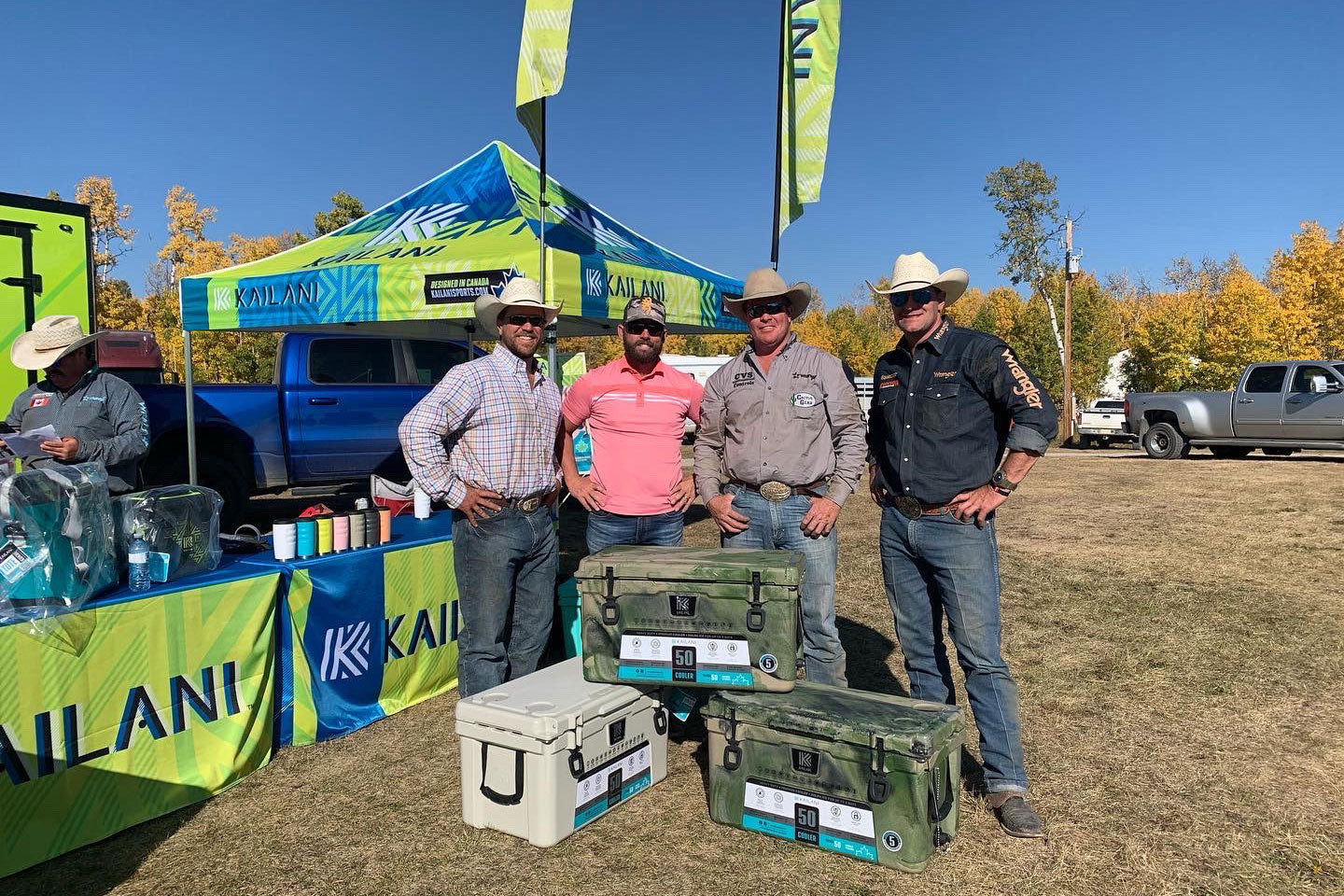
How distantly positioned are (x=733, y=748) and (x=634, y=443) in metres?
1.41

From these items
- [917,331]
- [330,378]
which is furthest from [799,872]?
[330,378]

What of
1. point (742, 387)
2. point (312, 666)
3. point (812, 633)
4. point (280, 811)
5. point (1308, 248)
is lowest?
point (280, 811)

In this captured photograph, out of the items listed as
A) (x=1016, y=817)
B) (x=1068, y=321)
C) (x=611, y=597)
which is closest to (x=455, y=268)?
(x=611, y=597)

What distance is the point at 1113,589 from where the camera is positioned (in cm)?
689

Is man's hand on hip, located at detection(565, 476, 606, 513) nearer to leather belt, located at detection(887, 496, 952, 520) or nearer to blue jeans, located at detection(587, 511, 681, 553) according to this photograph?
blue jeans, located at detection(587, 511, 681, 553)

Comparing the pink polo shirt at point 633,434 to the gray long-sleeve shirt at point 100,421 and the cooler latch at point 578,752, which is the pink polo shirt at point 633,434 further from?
the gray long-sleeve shirt at point 100,421

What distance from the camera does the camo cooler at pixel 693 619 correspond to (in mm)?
2982

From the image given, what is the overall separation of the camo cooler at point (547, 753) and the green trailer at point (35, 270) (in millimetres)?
4627

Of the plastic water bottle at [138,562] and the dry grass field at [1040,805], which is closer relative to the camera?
the dry grass field at [1040,805]

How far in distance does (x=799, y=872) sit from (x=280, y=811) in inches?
81.0

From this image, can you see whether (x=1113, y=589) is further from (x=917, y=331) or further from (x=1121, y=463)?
(x=1121, y=463)

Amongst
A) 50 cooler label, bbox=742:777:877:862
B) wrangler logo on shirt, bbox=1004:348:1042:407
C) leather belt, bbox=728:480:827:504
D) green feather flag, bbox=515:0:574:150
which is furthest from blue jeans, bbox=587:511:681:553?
green feather flag, bbox=515:0:574:150

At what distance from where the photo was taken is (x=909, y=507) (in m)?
3.18

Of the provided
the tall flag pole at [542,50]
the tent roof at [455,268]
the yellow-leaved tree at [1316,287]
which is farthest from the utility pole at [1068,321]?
the tall flag pole at [542,50]
